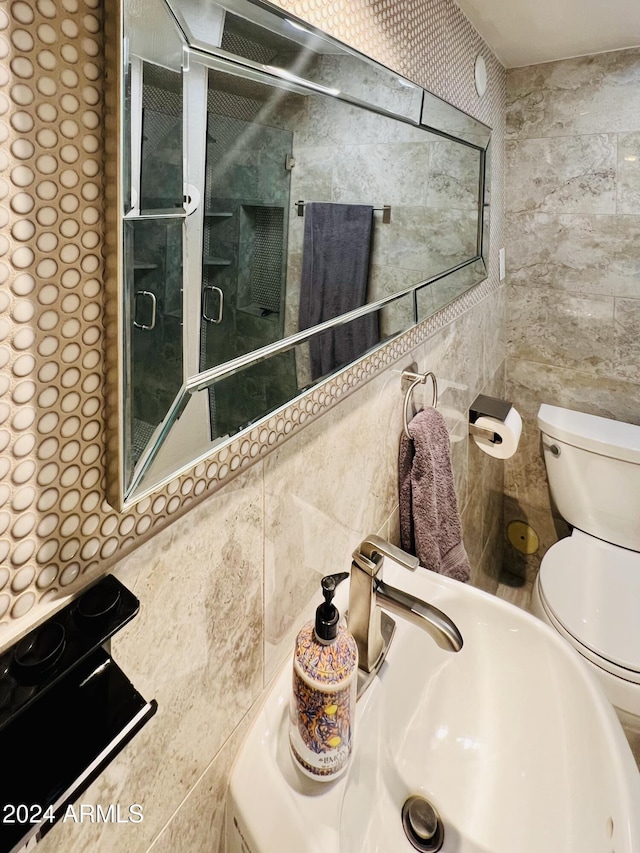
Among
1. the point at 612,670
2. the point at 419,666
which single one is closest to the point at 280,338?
the point at 419,666

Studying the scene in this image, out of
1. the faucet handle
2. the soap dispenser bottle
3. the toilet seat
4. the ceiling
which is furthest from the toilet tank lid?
the soap dispenser bottle

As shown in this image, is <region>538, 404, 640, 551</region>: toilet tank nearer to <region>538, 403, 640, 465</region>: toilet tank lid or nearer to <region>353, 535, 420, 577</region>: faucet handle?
<region>538, 403, 640, 465</region>: toilet tank lid

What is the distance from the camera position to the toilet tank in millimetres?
1741

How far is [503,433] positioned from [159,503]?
4.20 feet

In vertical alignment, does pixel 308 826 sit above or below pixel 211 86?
below

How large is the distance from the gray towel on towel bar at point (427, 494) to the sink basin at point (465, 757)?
11 cm

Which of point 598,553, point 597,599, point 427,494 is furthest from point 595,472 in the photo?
point 427,494

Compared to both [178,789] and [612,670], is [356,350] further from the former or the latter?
[612,670]

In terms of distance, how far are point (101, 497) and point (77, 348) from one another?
0.12 meters

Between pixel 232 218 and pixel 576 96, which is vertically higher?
pixel 576 96

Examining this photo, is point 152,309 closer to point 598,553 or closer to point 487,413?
point 487,413

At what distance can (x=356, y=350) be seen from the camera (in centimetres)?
78

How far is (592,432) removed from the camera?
1809mm

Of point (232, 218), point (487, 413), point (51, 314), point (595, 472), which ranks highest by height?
point (232, 218)
